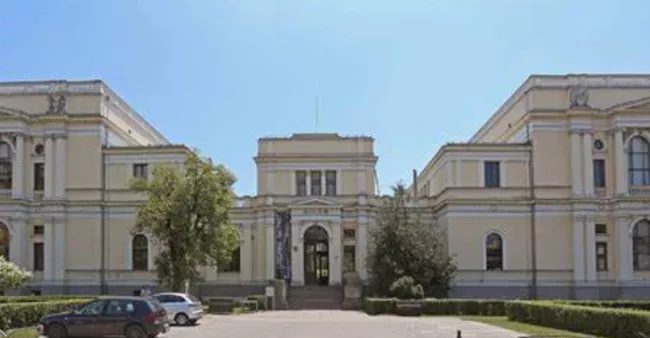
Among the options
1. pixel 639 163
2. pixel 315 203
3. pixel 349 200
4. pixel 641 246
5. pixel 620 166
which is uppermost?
pixel 639 163

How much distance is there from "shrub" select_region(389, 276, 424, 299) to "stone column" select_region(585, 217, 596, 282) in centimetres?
1357

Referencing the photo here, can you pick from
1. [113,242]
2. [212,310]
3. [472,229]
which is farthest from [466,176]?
[113,242]

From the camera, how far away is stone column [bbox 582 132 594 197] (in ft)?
205

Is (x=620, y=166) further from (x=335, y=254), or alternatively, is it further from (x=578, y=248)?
(x=335, y=254)

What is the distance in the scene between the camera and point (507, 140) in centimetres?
7006

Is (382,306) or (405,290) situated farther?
(405,290)

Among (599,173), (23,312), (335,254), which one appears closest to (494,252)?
(599,173)

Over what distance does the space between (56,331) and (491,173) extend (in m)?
39.5

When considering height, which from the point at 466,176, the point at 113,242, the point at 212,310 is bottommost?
the point at 212,310

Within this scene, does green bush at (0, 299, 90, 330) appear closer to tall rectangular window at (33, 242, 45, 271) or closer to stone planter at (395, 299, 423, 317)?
stone planter at (395, 299, 423, 317)

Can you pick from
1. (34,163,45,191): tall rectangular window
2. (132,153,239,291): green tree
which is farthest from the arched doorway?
(34,163,45,191): tall rectangular window

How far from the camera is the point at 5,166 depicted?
6475 centimetres

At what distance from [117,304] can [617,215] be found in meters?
40.4

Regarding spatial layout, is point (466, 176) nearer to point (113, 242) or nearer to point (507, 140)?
point (507, 140)
